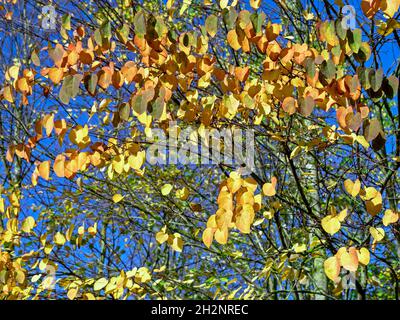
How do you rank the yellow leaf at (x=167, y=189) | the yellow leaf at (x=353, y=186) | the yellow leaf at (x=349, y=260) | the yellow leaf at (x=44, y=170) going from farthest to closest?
the yellow leaf at (x=167, y=189) < the yellow leaf at (x=44, y=170) < the yellow leaf at (x=353, y=186) < the yellow leaf at (x=349, y=260)

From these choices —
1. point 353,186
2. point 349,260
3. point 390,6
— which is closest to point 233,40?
point 390,6

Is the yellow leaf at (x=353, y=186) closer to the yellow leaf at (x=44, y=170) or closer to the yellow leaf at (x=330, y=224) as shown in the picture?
the yellow leaf at (x=330, y=224)

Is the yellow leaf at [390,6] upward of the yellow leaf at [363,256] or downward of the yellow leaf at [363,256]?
upward

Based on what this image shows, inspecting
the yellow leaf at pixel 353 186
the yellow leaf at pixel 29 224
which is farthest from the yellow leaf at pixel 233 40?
the yellow leaf at pixel 29 224

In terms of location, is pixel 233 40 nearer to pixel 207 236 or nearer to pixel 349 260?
pixel 207 236

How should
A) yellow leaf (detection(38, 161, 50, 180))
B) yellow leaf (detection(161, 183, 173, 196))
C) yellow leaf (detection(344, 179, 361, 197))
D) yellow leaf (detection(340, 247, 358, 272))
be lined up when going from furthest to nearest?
yellow leaf (detection(161, 183, 173, 196)) < yellow leaf (detection(38, 161, 50, 180)) < yellow leaf (detection(344, 179, 361, 197)) < yellow leaf (detection(340, 247, 358, 272))

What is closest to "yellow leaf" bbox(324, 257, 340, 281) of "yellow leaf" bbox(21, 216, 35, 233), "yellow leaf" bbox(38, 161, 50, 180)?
"yellow leaf" bbox(38, 161, 50, 180)

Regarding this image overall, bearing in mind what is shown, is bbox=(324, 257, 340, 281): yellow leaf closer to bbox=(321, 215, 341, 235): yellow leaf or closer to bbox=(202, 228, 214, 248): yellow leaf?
bbox=(321, 215, 341, 235): yellow leaf

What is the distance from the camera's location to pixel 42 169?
266 centimetres

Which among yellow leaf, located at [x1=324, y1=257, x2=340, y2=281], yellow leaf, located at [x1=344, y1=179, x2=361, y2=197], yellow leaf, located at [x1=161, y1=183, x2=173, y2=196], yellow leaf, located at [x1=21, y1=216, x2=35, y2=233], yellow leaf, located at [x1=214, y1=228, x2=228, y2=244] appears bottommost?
yellow leaf, located at [x1=324, y1=257, x2=340, y2=281]
